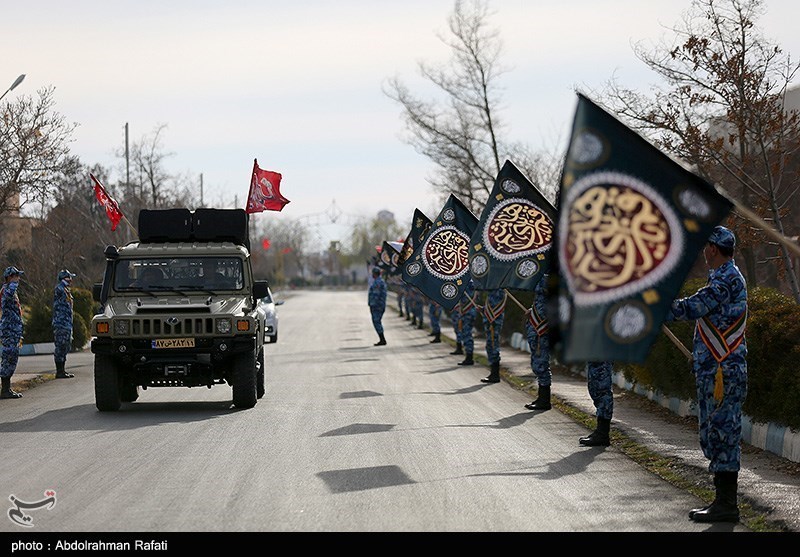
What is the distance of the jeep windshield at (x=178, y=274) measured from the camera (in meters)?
17.2

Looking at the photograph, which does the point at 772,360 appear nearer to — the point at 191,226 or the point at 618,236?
the point at 618,236

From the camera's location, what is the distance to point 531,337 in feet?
54.9

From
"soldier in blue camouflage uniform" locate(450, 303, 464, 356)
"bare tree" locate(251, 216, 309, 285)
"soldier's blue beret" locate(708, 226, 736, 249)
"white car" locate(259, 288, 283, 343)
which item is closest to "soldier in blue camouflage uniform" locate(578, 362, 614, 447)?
"soldier's blue beret" locate(708, 226, 736, 249)

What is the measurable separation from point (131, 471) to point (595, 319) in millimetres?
4846

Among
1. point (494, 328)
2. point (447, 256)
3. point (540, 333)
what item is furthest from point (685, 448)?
point (447, 256)

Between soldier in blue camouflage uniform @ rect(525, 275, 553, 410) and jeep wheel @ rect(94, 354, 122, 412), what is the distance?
18.1ft

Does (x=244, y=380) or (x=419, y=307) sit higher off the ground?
(x=244, y=380)

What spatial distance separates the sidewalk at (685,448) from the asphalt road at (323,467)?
1.48 feet

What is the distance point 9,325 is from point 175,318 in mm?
4320

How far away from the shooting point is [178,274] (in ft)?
57.0
